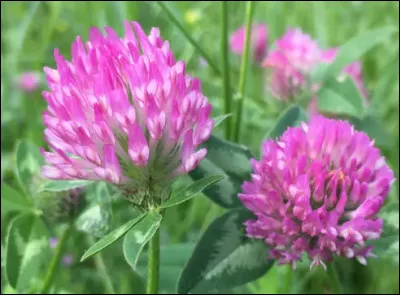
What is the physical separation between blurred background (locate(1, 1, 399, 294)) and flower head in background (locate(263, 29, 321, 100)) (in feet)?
0.16

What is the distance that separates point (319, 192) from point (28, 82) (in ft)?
5.13

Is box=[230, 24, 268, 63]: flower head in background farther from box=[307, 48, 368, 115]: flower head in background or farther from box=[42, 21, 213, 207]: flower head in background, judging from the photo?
box=[42, 21, 213, 207]: flower head in background

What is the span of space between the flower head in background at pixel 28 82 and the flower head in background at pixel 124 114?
1.41 meters

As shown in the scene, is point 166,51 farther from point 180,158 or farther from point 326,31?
point 326,31

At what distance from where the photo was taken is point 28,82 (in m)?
2.29

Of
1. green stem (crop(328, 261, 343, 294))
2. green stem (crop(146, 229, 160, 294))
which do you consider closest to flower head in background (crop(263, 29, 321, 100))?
green stem (crop(328, 261, 343, 294))

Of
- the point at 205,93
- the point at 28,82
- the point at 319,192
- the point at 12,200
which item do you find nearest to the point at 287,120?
the point at 319,192

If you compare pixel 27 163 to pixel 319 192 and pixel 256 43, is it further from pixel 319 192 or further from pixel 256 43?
pixel 256 43

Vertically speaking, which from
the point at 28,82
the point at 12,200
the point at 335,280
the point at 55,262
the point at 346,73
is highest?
the point at 28,82

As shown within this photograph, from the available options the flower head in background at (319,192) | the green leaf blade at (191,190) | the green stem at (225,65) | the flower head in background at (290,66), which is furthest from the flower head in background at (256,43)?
the green leaf blade at (191,190)

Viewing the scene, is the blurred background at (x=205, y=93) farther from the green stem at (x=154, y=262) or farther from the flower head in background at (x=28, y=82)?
the green stem at (x=154, y=262)

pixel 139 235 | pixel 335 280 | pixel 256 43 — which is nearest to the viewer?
pixel 139 235

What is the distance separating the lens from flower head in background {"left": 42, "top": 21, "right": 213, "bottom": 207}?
0.81 metres

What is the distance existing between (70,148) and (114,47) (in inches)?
Result: 5.0
